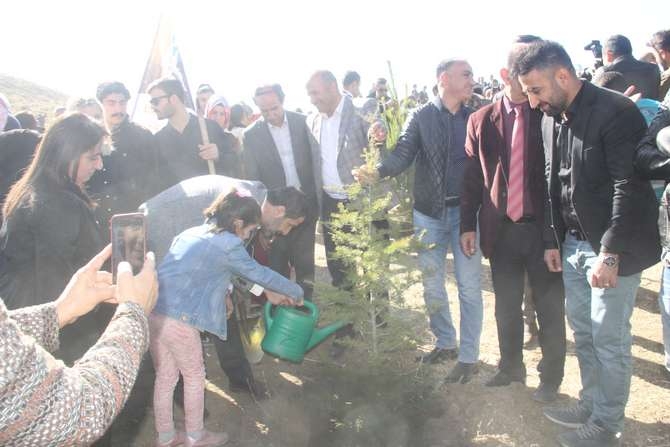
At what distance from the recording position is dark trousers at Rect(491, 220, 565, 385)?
3387mm

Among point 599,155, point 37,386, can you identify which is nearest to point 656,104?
point 599,155

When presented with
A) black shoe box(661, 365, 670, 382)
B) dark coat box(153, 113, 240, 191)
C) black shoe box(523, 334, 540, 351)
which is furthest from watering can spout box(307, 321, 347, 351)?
black shoe box(661, 365, 670, 382)

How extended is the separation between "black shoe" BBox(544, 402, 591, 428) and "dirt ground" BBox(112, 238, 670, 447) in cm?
8

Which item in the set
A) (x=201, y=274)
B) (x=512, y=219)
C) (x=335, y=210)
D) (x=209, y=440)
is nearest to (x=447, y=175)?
(x=512, y=219)

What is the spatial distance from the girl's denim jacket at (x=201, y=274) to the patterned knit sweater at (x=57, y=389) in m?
1.66

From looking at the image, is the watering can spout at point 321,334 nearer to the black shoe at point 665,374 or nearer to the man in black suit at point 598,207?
the man in black suit at point 598,207

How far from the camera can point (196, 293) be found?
313cm

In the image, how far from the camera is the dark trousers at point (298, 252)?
4.75m

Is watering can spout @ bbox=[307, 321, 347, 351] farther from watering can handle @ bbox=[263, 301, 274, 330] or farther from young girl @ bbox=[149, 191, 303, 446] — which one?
young girl @ bbox=[149, 191, 303, 446]

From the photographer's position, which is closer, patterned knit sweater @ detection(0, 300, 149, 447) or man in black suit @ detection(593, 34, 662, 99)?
patterned knit sweater @ detection(0, 300, 149, 447)

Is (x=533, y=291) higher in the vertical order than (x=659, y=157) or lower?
lower

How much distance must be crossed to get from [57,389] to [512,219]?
2857 mm

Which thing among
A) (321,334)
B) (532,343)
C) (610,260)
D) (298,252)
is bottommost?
(532,343)

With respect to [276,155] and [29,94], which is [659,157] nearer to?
[276,155]
